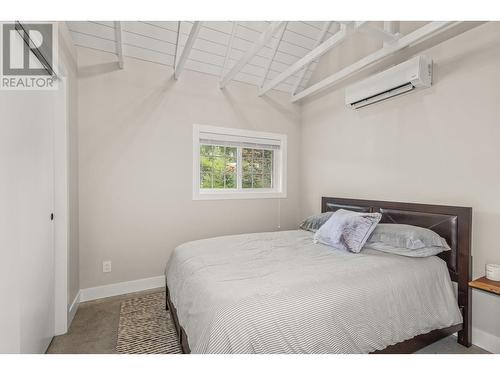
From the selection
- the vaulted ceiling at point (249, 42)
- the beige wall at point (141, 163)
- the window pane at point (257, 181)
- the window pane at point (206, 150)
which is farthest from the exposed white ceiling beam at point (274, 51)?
the window pane at point (257, 181)

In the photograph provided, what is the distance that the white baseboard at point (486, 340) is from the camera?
1.88 metres

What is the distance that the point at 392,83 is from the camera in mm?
2443

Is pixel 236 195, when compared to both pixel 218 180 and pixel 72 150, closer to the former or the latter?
pixel 218 180

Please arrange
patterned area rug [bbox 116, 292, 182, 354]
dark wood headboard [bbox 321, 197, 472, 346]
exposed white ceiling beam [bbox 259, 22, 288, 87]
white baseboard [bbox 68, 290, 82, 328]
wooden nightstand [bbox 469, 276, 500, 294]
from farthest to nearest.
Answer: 1. exposed white ceiling beam [bbox 259, 22, 288, 87]
2. white baseboard [bbox 68, 290, 82, 328]
3. dark wood headboard [bbox 321, 197, 472, 346]
4. patterned area rug [bbox 116, 292, 182, 354]
5. wooden nightstand [bbox 469, 276, 500, 294]

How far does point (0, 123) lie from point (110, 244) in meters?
1.91

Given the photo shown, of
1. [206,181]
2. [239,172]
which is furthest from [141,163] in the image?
[239,172]

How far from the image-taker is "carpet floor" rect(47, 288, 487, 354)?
6.19 feet

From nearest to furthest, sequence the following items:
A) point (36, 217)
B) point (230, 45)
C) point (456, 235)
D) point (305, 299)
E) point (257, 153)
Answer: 1. point (305, 299)
2. point (36, 217)
3. point (456, 235)
4. point (230, 45)
5. point (257, 153)

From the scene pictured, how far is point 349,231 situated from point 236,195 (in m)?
1.74

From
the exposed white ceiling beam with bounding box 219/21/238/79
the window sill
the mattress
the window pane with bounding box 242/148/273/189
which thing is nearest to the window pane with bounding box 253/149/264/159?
the window pane with bounding box 242/148/273/189

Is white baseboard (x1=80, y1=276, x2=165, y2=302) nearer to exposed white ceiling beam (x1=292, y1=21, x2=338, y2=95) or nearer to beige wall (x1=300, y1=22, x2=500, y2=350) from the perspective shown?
beige wall (x1=300, y1=22, x2=500, y2=350)

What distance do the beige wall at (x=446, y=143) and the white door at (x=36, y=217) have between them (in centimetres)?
Answer: 306

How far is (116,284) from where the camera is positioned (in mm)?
2850

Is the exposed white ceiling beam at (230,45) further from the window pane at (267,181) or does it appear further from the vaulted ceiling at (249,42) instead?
the window pane at (267,181)
